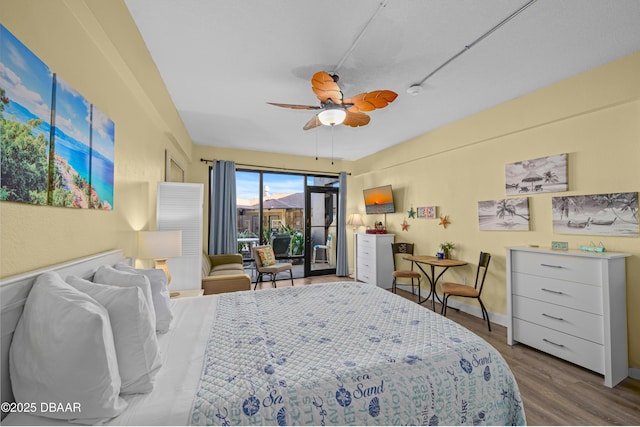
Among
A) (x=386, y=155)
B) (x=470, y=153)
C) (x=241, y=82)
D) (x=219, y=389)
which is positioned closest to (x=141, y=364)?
(x=219, y=389)

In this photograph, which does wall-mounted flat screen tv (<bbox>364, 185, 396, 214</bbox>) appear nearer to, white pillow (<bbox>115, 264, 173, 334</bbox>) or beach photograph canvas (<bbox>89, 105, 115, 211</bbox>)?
white pillow (<bbox>115, 264, 173, 334</bbox>)

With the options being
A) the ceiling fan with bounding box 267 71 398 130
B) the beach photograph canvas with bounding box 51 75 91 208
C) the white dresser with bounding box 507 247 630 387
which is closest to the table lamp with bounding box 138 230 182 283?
the beach photograph canvas with bounding box 51 75 91 208

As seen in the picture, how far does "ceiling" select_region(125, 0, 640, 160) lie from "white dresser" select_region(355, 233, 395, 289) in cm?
254

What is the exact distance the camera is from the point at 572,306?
2.36 m

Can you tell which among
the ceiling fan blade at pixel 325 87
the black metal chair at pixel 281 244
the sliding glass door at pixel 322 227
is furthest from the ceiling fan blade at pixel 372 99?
the black metal chair at pixel 281 244

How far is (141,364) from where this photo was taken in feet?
3.39

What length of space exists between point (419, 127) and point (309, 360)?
3.80 metres

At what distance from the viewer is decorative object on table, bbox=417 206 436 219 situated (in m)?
4.28

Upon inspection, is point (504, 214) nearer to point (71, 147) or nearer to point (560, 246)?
point (560, 246)

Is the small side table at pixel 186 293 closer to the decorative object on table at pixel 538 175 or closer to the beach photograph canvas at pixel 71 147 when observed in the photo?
the beach photograph canvas at pixel 71 147

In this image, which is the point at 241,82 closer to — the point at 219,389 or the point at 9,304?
the point at 9,304

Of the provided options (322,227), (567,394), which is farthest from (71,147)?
(322,227)

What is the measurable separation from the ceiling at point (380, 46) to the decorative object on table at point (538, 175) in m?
0.80

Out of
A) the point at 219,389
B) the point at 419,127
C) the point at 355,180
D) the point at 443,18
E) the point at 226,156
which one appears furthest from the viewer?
the point at 355,180
